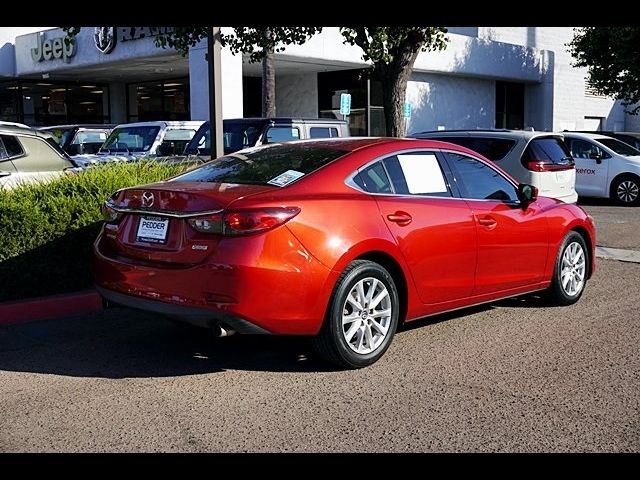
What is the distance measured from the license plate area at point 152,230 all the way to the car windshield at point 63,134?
12.6 meters

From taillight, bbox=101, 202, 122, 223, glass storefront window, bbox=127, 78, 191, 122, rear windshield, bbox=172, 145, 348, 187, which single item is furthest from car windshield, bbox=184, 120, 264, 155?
glass storefront window, bbox=127, 78, 191, 122

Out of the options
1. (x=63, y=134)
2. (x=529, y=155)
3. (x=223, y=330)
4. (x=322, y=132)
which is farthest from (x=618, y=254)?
(x=63, y=134)

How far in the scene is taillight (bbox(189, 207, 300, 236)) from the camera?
494 centimetres

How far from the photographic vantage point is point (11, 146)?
9742 millimetres

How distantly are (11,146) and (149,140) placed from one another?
15.6 feet

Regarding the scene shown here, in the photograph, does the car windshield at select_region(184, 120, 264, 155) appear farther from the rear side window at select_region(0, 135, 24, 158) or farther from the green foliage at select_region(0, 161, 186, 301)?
the green foliage at select_region(0, 161, 186, 301)

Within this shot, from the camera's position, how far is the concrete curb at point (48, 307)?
6.71 m

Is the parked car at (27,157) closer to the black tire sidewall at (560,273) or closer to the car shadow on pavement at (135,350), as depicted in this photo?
the car shadow on pavement at (135,350)

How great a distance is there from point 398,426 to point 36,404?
2173 millimetres

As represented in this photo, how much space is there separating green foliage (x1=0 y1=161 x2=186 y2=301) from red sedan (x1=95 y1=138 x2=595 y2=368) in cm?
174

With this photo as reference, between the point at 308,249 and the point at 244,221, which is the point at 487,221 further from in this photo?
the point at 244,221
